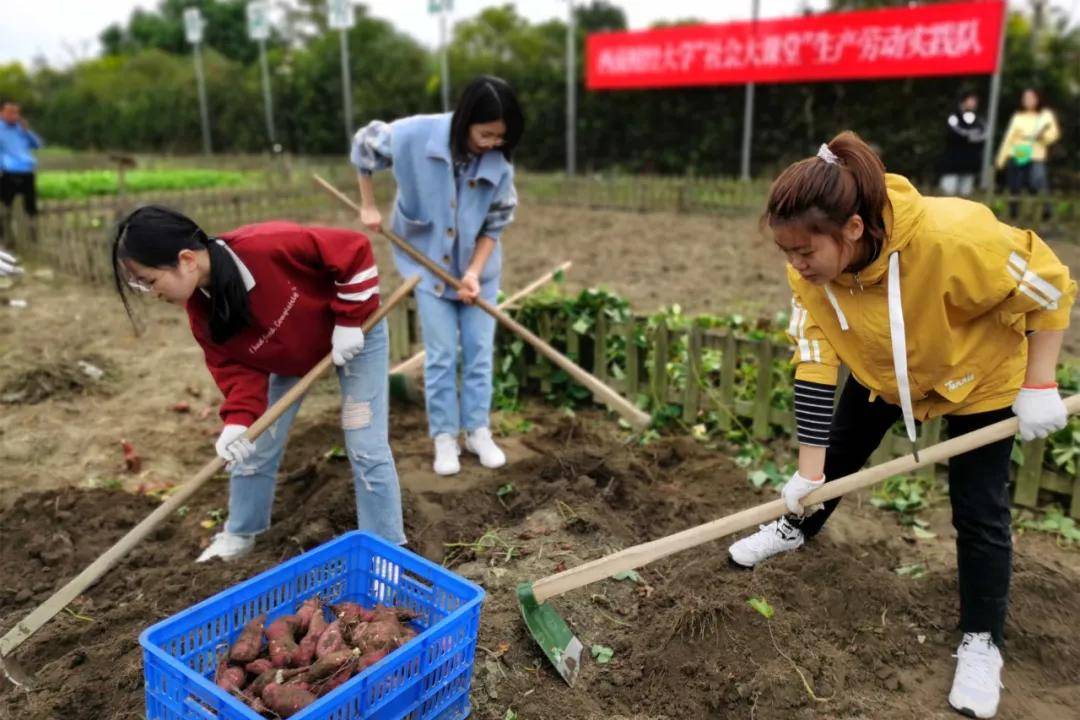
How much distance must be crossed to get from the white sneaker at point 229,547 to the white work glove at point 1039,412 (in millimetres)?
2720

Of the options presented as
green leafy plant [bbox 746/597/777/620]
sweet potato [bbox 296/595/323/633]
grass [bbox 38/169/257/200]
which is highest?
grass [bbox 38/169/257/200]

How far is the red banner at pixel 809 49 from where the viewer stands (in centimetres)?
1266

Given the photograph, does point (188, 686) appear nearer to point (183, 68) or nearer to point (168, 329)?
point (168, 329)

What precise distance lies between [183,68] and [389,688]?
39.6 m

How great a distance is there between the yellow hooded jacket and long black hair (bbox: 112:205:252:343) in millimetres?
1687

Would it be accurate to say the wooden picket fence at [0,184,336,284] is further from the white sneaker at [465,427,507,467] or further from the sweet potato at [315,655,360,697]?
the sweet potato at [315,655,360,697]

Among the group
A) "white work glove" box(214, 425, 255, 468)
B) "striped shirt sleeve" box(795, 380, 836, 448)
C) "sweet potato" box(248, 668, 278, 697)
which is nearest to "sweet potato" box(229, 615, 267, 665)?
"sweet potato" box(248, 668, 278, 697)

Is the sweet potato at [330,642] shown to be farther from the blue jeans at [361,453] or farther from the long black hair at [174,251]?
the long black hair at [174,251]

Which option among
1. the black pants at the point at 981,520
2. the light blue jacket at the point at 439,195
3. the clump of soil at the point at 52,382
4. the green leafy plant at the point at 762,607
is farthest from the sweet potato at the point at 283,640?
the clump of soil at the point at 52,382

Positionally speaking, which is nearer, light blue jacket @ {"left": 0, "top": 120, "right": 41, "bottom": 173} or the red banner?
light blue jacket @ {"left": 0, "top": 120, "right": 41, "bottom": 173}

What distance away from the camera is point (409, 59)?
23422 millimetres

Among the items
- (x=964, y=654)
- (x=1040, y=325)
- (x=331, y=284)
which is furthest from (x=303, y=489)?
(x=1040, y=325)

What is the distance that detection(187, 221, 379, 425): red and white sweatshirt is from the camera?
2689 mm

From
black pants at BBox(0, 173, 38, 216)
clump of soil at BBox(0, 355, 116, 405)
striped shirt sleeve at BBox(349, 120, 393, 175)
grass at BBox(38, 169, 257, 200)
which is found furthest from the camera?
grass at BBox(38, 169, 257, 200)
